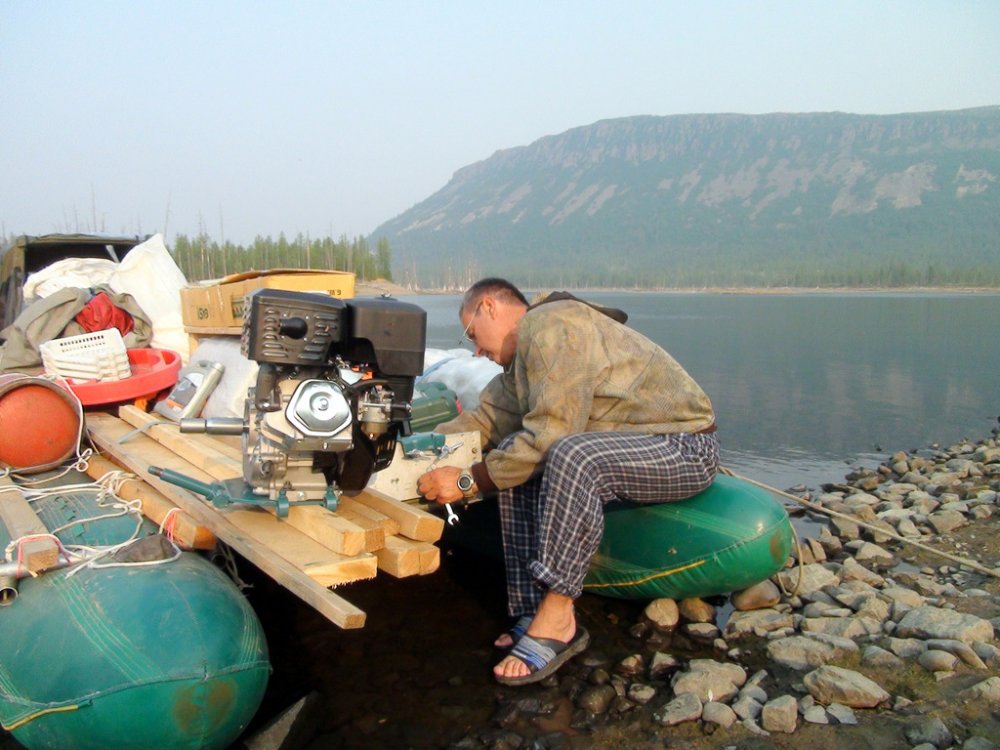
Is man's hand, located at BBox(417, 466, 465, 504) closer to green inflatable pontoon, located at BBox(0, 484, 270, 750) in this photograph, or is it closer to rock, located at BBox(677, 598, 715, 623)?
green inflatable pontoon, located at BBox(0, 484, 270, 750)

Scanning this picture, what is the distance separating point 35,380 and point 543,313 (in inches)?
109

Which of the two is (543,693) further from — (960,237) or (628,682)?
(960,237)

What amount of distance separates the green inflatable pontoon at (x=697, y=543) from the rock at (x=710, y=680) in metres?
0.52

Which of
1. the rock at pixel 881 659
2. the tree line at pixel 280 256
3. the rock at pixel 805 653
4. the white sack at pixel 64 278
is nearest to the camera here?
the rock at pixel 881 659

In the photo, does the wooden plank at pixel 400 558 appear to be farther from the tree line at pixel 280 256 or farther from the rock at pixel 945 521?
the tree line at pixel 280 256

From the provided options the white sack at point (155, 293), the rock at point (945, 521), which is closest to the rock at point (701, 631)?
the rock at point (945, 521)

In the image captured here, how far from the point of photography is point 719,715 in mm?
3312

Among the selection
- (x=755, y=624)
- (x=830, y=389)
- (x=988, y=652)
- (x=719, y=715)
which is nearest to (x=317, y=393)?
(x=719, y=715)

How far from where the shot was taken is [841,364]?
784 inches

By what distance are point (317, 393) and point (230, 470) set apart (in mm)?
1220

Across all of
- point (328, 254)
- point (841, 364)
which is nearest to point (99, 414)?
point (841, 364)

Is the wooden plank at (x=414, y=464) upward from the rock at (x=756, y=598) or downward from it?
upward

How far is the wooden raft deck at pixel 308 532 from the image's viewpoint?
9.38 ft

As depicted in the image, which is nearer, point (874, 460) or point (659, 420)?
point (659, 420)
